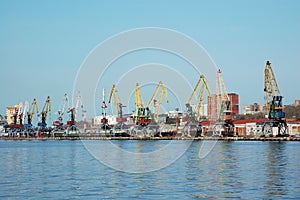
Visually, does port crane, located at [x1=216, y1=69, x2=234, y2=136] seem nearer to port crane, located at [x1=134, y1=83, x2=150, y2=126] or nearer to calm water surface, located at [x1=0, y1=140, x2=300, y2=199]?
port crane, located at [x1=134, y1=83, x2=150, y2=126]

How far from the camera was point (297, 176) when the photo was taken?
34156 millimetres

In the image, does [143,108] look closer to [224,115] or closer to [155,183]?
[224,115]

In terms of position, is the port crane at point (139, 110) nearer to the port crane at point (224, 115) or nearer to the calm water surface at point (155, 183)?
the port crane at point (224, 115)

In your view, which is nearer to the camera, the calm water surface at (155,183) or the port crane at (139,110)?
the calm water surface at (155,183)

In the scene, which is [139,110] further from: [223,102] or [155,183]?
[155,183]

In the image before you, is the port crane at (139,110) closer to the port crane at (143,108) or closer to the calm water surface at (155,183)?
the port crane at (143,108)

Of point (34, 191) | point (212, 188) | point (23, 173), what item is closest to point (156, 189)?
point (212, 188)

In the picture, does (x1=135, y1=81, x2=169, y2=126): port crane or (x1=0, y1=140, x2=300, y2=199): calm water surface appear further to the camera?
(x1=135, y1=81, x2=169, y2=126): port crane

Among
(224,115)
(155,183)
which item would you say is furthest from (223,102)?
(155,183)

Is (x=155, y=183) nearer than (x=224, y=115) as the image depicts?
Yes

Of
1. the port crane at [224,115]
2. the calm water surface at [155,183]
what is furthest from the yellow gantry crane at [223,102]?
the calm water surface at [155,183]

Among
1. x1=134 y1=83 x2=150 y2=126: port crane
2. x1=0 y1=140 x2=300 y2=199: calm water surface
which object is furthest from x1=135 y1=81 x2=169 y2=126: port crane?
x1=0 y1=140 x2=300 y2=199: calm water surface

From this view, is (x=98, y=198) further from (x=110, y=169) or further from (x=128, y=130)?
(x=128, y=130)

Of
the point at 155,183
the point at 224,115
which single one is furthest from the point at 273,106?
the point at 155,183
